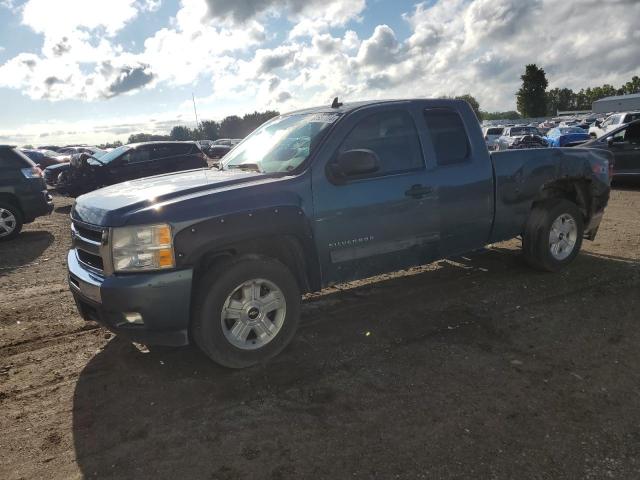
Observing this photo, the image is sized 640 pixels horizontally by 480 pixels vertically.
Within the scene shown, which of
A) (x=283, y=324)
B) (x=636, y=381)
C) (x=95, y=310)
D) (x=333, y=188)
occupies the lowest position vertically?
(x=636, y=381)

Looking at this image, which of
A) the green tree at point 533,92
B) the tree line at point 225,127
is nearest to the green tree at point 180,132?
the tree line at point 225,127

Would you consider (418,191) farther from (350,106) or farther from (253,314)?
(253,314)

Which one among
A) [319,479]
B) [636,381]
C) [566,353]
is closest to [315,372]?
[319,479]

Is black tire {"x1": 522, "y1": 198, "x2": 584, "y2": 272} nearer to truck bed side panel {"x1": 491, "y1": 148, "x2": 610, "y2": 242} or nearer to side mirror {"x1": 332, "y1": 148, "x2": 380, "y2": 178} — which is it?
truck bed side panel {"x1": 491, "y1": 148, "x2": 610, "y2": 242}

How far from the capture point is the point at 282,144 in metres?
4.42

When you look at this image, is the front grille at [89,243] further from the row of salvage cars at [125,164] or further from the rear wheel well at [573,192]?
the row of salvage cars at [125,164]

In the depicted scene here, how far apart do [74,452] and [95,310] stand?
101 centimetres

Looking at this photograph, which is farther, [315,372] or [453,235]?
[453,235]

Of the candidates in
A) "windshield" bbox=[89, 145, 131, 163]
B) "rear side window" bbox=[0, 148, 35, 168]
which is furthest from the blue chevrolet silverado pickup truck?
"windshield" bbox=[89, 145, 131, 163]

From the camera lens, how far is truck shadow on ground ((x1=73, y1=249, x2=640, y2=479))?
2.68 m

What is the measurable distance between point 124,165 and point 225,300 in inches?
438

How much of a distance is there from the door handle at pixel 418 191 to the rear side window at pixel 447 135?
13.5 inches

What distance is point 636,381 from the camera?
337 cm

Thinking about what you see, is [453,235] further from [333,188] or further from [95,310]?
[95,310]
